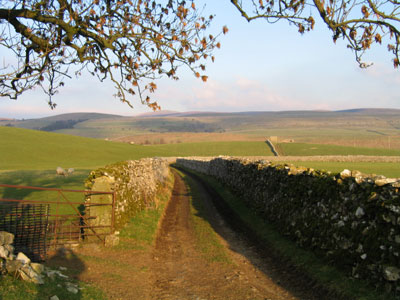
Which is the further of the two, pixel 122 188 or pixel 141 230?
pixel 122 188

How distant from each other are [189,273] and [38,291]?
4.42 meters

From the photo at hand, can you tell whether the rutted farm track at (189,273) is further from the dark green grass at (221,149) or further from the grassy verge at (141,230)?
the dark green grass at (221,149)

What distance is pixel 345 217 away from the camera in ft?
32.9

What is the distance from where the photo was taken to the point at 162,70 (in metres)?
12.5

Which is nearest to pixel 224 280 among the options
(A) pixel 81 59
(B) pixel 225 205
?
(A) pixel 81 59

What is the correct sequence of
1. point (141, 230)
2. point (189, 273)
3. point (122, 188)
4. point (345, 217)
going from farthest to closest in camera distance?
1. point (122, 188)
2. point (141, 230)
3. point (189, 273)
4. point (345, 217)

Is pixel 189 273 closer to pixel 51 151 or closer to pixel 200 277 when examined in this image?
pixel 200 277

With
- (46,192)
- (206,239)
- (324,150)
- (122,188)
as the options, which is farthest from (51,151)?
(324,150)

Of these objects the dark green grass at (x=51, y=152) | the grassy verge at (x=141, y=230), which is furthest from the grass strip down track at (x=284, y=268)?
the dark green grass at (x=51, y=152)

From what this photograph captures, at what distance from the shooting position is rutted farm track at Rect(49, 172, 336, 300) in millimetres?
9023

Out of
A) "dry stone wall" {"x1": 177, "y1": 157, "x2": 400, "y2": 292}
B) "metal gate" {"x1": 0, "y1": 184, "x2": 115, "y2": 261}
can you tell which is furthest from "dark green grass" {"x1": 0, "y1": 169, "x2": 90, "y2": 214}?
"dry stone wall" {"x1": 177, "y1": 157, "x2": 400, "y2": 292}

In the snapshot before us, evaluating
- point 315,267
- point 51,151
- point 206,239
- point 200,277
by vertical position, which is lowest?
point 206,239

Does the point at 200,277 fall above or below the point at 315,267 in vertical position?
below

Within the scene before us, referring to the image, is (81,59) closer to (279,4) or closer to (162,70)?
(162,70)
